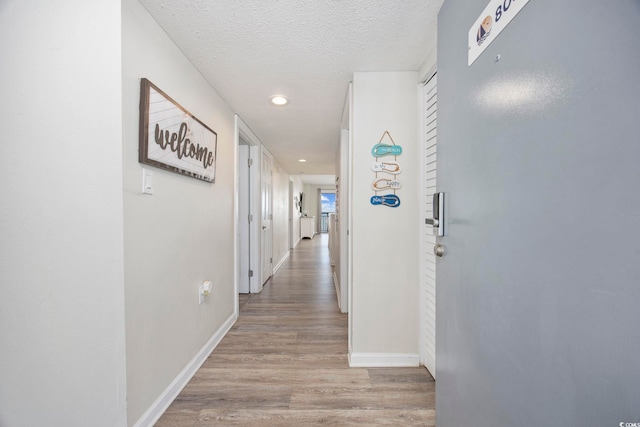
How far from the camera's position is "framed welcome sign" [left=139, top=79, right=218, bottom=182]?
1252 mm

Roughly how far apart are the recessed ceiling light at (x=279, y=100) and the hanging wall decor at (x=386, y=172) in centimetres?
100

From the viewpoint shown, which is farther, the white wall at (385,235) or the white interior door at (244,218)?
the white interior door at (244,218)

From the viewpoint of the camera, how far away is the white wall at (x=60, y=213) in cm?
94

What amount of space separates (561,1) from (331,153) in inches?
159

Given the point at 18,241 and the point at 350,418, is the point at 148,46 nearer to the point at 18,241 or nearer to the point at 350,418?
the point at 18,241

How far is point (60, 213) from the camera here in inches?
39.4

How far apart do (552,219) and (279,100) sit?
224 centimetres

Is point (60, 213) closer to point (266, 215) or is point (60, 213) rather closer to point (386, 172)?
point (386, 172)

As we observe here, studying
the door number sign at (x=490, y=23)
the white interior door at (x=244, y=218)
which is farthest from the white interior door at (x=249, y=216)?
the door number sign at (x=490, y=23)

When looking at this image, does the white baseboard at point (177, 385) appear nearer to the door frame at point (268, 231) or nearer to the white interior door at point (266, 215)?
the door frame at point (268, 231)

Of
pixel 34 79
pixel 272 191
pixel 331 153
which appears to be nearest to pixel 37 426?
pixel 34 79

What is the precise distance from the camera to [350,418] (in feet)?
4.61

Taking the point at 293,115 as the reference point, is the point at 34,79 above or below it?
below

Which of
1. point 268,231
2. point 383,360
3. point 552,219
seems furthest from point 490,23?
point 268,231
